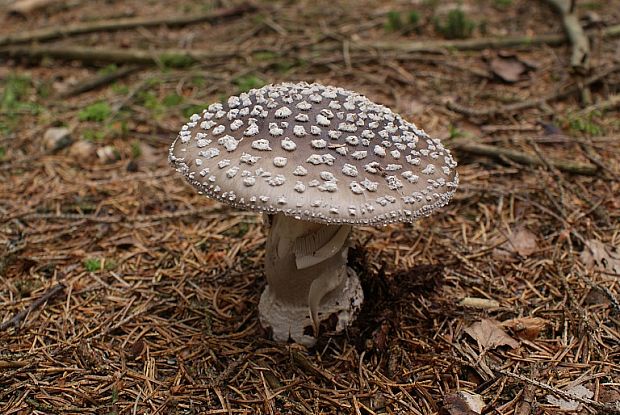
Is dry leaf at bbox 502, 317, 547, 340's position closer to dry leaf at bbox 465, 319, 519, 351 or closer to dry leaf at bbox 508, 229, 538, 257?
dry leaf at bbox 465, 319, 519, 351

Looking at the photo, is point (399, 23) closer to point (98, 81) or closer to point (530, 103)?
point (530, 103)

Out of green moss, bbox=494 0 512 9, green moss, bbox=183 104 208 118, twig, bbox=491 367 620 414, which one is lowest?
green moss, bbox=183 104 208 118

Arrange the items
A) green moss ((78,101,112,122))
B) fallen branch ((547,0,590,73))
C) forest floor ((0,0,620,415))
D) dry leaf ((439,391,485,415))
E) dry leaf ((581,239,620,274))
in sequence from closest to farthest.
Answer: dry leaf ((439,391,485,415)), forest floor ((0,0,620,415)), dry leaf ((581,239,620,274)), fallen branch ((547,0,590,73)), green moss ((78,101,112,122))

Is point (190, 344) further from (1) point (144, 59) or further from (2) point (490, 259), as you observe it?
(1) point (144, 59)

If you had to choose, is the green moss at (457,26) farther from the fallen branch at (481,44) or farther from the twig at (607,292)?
the twig at (607,292)

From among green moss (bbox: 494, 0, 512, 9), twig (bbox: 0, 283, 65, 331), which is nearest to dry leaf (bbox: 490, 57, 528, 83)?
green moss (bbox: 494, 0, 512, 9)
